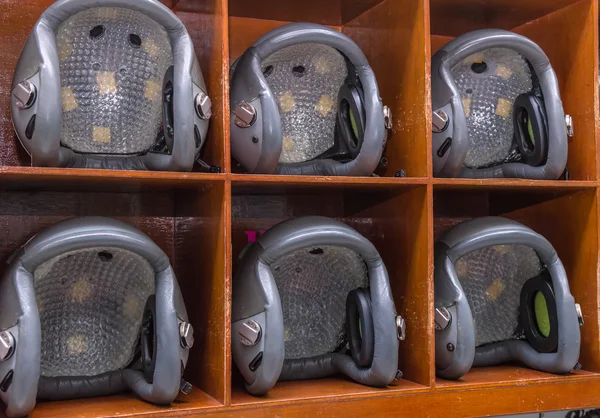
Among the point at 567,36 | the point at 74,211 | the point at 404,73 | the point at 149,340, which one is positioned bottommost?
the point at 149,340

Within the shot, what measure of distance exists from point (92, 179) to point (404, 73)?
78 cm

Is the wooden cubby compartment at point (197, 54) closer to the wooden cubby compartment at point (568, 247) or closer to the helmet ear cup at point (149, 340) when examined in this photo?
the helmet ear cup at point (149, 340)

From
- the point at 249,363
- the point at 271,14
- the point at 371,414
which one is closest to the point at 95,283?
the point at 249,363

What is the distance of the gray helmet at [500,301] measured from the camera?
1.87 meters

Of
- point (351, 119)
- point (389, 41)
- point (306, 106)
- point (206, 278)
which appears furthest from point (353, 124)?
point (206, 278)

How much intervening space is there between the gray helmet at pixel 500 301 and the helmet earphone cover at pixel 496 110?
0.58 feet

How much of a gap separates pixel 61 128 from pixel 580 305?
131 centimetres

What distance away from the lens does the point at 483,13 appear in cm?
215

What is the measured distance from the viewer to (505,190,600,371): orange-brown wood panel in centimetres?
199

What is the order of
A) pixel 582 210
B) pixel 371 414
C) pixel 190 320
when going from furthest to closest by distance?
pixel 582 210 < pixel 190 320 < pixel 371 414

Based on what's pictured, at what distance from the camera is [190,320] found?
1.90 meters

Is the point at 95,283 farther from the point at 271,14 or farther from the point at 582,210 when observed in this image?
the point at 582,210

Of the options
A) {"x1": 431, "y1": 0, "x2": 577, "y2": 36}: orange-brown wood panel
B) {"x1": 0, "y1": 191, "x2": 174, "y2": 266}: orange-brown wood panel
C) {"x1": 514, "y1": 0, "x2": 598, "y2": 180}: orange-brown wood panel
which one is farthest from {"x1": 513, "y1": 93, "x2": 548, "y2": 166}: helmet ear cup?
{"x1": 0, "y1": 191, "x2": 174, "y2": 266}: orange-brown wood panel

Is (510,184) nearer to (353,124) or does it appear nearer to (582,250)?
(582,250)
